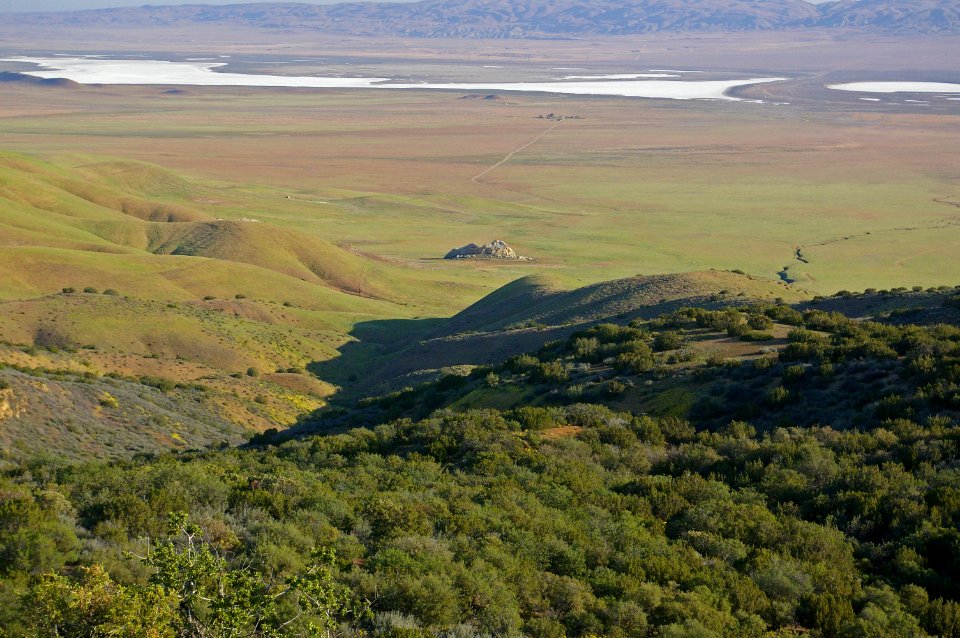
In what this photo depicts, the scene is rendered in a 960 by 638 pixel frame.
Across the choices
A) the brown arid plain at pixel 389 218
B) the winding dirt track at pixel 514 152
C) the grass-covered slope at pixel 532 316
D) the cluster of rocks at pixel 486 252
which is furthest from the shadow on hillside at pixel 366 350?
the winding dirt track at pixel 514 152

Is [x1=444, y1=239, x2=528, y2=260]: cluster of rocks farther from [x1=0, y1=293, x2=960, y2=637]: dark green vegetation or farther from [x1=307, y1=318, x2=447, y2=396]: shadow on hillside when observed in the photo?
[x1=0, y1=293, x2=960, y2=637]: dark green vegetation

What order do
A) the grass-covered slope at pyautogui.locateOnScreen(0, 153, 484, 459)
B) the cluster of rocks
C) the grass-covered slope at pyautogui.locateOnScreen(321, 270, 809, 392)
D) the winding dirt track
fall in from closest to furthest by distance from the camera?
the grass-covered slope at pyautogui.locateOnScreen(0, 153, 484, 459)
the grass-covered slope at pyautogui.locateOnScreen(321, 270, 809, 392)
the cluster of rocks
the winding dirt track

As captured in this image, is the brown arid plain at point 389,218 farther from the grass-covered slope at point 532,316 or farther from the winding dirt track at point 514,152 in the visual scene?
the winding dirt track at point 514,152

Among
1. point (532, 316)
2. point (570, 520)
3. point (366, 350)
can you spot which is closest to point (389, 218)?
point (366, 350)

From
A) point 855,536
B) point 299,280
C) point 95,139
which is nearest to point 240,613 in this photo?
point 855,536

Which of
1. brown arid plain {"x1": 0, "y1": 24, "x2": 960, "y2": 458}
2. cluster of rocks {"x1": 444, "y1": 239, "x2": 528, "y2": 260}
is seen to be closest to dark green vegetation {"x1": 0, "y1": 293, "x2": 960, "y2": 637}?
brown arid plain {"x1": 0, "y1": 24, "x2": 960, "y2": 458}

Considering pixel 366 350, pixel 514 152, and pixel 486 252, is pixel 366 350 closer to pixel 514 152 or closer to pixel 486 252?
pixel 486 252
